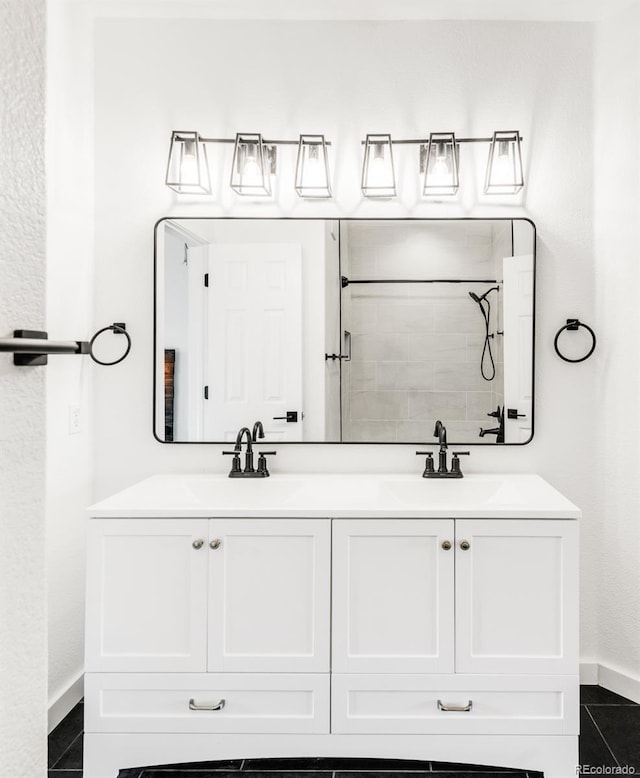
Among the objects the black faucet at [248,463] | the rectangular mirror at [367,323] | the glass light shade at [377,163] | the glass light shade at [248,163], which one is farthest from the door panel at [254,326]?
the glass light shade at [377,163]

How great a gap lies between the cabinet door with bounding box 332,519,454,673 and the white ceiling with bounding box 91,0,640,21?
6.47 ft

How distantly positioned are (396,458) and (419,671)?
32.3 inches

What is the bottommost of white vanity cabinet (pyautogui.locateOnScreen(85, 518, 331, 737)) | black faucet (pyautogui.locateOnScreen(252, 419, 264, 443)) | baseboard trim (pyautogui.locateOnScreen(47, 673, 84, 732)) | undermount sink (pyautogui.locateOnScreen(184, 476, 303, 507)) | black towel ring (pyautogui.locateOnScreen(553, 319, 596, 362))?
baseboard trim (pyautogui.locateOnScreen(47, 673, 84, 732))

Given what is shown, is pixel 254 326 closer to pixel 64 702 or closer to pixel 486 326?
pixel 486 326

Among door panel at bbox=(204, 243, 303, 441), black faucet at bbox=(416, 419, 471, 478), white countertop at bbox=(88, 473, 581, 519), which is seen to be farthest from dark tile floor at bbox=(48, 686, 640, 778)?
door panel at bbox=(204, 243, 303, 441)

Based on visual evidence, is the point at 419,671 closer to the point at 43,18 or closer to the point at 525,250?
the point at 525,250

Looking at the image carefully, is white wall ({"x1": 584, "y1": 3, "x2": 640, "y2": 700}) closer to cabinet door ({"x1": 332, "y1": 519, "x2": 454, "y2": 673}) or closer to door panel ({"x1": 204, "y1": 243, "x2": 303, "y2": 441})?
cabinet door ({"x1": 332, "y1": 519, "x2": 454, "y2": 673})

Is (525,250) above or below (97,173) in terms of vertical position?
below

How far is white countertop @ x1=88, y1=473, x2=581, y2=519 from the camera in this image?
5.53 feet

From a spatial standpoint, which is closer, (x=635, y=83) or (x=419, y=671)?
(x=419, y=671)

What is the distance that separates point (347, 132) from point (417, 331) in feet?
2.84

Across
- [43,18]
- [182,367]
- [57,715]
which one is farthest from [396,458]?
[43,18]

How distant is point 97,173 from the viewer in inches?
88.7

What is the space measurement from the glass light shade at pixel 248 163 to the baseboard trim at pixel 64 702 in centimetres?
201
